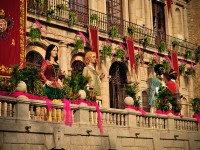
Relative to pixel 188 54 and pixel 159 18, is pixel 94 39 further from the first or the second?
pixel 188 54

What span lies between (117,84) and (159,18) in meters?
7.54

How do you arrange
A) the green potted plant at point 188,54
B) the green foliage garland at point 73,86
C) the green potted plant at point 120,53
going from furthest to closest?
the green potted plant at point 188,54, the green potted plant at point 120,53, the green foliage garland at point 73,86

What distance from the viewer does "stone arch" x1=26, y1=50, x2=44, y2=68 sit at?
22.9m

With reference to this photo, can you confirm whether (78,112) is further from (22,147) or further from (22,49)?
(22,49)

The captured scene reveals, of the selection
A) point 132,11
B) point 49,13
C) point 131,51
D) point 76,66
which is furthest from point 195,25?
point 49,13

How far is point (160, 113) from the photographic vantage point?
73.0 ft

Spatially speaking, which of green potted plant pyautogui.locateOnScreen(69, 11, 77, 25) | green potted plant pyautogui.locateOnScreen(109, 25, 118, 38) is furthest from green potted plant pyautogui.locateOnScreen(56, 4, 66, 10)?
green potted plant pyautogui.locateOnScreen(109, 25, 118, 38)

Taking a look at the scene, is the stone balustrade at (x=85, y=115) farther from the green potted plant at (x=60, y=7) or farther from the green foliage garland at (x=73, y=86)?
the green potted plant at (x=60, y=7)

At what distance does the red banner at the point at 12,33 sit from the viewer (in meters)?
20.3

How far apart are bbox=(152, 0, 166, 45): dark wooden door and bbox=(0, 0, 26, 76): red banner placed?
13.3 meters

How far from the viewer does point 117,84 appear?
28.4 meters

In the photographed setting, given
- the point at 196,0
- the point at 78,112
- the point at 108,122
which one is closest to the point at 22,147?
the point at 78,112

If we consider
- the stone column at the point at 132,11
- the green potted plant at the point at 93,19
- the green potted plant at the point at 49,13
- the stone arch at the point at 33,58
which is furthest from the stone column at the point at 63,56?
the stone column at the point at 132,11

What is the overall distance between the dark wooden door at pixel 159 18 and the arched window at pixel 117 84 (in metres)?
5.05
